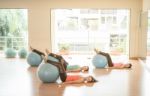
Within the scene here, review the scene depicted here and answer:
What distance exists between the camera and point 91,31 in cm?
1205

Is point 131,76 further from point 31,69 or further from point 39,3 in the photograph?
point 39,3

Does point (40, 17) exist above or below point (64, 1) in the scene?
below

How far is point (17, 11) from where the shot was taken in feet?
36.0

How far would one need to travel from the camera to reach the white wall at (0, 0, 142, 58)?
998 centimetres

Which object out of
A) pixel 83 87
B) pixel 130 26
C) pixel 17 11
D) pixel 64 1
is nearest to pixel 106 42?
pixel 130 26

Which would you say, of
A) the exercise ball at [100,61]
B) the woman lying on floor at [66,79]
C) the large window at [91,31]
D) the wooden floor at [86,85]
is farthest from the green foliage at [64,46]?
the woman lying on floor at [66,79]

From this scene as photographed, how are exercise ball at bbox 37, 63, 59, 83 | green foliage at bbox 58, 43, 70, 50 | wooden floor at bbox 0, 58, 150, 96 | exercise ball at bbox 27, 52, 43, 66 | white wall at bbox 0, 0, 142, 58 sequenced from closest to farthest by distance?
wooden floor at bbox 0, 58, 150, 96
exercise ball at bbox 37, 63, 59, 83
exercise ball at bbox 27, 52, 43, 66
white wall at bbox 0, 0, 142, 58
green foliage at bbox 58, 43, 70, 50

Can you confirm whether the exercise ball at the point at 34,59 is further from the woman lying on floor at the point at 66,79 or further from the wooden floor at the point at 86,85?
the woman lying on floor at the point at 66,79

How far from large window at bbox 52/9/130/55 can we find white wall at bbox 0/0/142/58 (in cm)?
124

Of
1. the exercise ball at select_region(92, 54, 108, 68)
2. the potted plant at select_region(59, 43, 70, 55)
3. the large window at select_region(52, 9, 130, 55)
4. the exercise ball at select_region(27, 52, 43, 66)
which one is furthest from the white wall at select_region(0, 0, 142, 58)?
the exercise ball at select_region(92, 54, 108, 68)

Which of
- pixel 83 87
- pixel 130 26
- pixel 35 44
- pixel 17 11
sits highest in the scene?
pixel 17 11

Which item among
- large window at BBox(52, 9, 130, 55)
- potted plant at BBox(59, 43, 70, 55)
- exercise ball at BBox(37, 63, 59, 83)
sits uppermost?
large window at BBox(52, 9, 130, 55)

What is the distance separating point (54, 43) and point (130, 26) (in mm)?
3256

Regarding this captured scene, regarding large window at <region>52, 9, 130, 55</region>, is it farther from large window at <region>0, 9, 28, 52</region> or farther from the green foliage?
large window at <region>0, 9, 28, 52</region>
